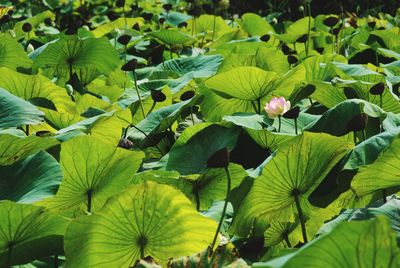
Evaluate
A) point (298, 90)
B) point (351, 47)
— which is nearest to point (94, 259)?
point (298, 90)

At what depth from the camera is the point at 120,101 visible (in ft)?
8.06

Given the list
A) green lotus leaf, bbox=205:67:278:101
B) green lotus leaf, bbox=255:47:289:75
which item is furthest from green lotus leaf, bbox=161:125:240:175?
green lotus leaf, bbox=255:47:289:75

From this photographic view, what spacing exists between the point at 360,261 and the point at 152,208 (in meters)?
0.37

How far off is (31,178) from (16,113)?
0.41m

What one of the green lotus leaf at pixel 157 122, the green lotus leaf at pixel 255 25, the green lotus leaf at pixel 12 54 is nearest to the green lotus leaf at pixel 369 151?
the green lotus leaf at pixel 157 122

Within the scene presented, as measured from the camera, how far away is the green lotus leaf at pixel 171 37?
10.7 ft

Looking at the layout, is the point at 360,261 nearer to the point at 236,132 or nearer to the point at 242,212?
the point at 242,212

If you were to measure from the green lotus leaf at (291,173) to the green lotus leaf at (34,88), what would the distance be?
2.91ft

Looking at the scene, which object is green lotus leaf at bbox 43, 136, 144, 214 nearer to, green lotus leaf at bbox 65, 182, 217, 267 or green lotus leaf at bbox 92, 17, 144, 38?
green lotus leaf at bbox 65, 182, 217, 267

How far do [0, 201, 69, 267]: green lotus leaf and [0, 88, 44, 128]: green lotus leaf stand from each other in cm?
55

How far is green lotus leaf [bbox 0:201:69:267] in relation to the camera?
1.24 meters

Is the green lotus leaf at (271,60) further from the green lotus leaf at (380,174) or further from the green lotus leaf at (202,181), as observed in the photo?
the green lotus leaf at (380,174)

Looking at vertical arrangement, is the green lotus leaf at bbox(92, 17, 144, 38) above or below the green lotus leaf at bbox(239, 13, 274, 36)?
above

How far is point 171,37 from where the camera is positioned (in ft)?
10.9
